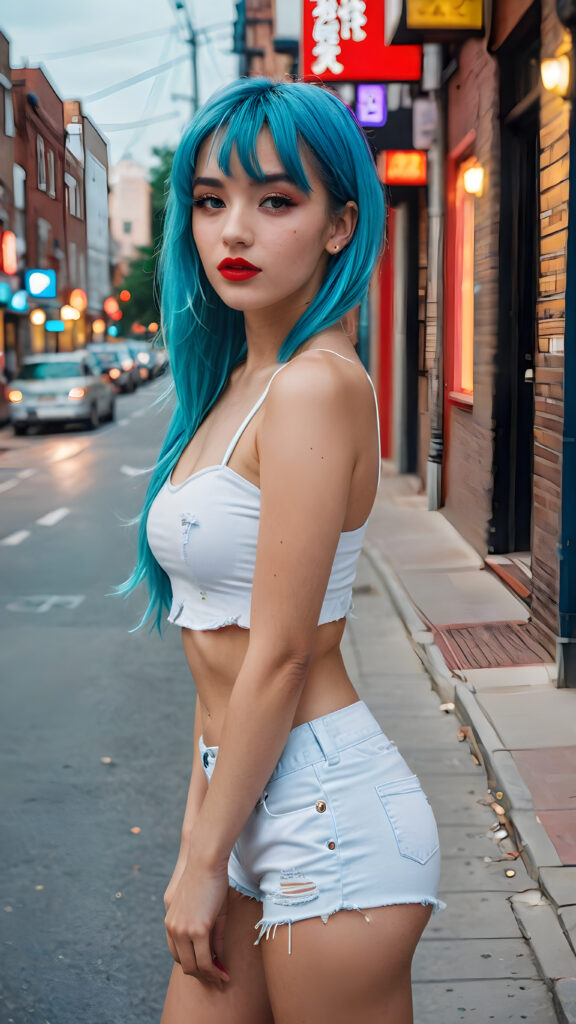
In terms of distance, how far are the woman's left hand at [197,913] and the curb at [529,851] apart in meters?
A: 1.86

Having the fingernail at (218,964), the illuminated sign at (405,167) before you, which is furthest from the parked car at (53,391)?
the fingernail at (218,964)

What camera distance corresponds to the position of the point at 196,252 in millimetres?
1847

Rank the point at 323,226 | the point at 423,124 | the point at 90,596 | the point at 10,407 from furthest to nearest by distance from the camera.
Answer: the point at 10,407 → the point at 423,124 → the point at 90,596 → the point at 323,226

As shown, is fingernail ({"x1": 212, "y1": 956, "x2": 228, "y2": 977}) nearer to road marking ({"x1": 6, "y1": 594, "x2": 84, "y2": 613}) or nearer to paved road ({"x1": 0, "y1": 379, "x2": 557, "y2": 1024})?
paved road ({"x1": 0, "y1": 379, "x2": 557, "y2": 1024})

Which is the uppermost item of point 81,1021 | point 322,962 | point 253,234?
point 253,234

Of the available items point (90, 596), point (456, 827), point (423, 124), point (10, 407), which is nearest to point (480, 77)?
point (423, 124)

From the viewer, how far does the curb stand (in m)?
3.28

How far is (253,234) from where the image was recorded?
5.20 ft

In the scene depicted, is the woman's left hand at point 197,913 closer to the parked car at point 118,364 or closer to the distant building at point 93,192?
the distant building at point 93,192

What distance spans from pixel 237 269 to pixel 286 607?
491 millimetres

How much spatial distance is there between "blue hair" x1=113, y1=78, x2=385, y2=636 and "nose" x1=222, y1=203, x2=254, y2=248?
0.18 ft

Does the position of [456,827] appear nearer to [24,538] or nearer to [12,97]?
[12,97]

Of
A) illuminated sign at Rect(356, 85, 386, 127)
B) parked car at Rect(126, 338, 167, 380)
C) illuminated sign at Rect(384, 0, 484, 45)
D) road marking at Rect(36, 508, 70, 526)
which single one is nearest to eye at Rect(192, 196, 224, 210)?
illuminated sign at Rect(384, 0, 484, 45)

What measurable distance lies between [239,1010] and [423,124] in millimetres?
12063
